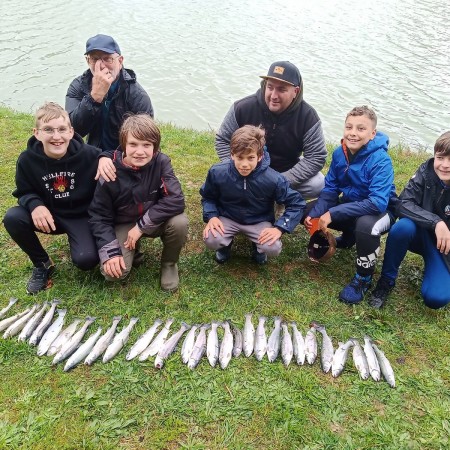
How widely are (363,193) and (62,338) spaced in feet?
10.3

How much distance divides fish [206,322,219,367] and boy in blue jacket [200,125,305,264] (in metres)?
0.94

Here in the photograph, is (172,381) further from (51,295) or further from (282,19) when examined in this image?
(282,19)

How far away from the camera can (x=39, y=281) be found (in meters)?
4.28

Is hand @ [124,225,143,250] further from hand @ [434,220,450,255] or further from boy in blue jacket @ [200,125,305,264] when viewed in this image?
hand @ [434,220,450,255]

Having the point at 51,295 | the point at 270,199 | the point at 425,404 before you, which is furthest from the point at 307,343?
the point at 51,295

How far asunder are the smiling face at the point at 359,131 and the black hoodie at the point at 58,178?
2455 millimetres

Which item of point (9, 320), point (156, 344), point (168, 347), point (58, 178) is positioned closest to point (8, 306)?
point (9, 320)

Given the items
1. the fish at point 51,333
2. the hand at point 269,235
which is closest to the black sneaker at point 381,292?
the hand at point 269,235

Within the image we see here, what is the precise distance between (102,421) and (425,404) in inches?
93.7

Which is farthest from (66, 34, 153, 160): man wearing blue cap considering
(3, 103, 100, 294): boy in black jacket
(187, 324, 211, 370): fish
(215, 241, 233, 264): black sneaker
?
(187, 324, 211, 370): fish

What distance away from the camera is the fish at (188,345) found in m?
3.60

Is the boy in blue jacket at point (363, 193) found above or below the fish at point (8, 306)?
above

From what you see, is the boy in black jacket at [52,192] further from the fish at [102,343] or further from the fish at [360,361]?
the fish at [360,361]

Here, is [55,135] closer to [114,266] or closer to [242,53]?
[114,266]
